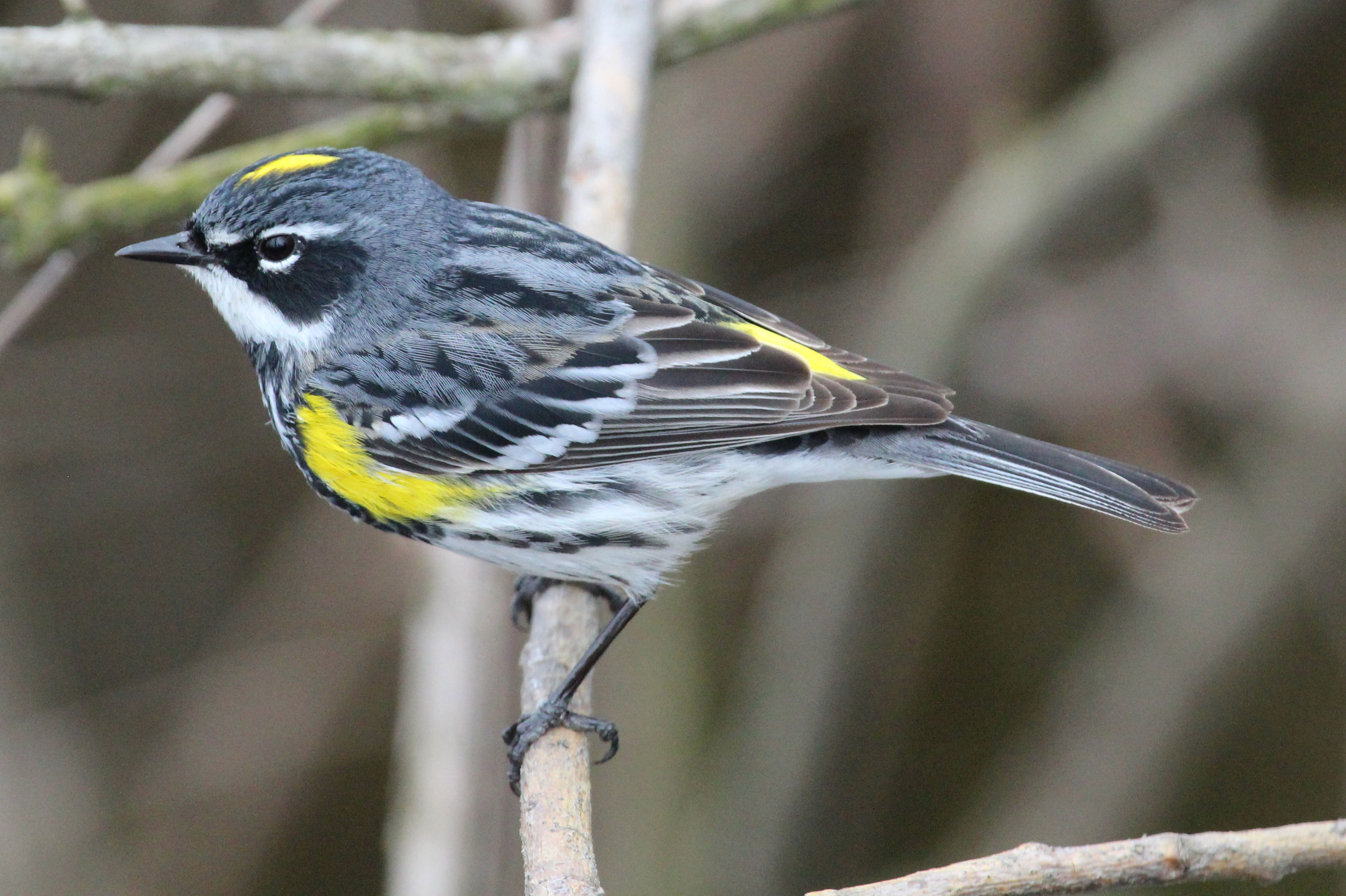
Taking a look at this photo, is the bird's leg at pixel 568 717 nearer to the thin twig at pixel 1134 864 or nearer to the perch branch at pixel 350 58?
the thin twig at pixel 1134 864

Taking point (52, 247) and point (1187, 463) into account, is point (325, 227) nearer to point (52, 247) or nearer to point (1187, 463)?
point (52, 247)

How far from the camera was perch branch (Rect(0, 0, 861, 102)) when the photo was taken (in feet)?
11.3

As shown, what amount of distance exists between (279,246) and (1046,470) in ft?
7.31

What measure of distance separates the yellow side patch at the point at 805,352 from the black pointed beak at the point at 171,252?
5.07 ft

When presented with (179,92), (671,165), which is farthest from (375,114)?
(671,165)

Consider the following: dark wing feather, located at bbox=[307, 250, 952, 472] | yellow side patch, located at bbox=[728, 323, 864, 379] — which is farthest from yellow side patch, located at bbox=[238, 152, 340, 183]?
yellow side patch, located at bbox=[728, 323, 864, 379]

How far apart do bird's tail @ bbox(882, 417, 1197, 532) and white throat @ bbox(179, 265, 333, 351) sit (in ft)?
5.52

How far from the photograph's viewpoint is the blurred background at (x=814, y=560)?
5383 mm

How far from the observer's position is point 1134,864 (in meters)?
2.25

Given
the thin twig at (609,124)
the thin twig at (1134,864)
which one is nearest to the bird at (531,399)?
the thin twig at (609,124)

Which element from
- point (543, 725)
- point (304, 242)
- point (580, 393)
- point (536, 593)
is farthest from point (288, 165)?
point (543, 725)

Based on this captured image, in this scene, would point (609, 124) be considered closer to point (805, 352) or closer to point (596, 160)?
point (596, 160)

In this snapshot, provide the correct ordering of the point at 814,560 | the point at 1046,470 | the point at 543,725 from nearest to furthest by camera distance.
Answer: the point at 543,725, the point at 1046,470, the point at 814,560

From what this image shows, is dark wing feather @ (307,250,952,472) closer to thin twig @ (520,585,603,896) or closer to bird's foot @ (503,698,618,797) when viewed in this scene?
thin twig @ (520,585,603,896)
